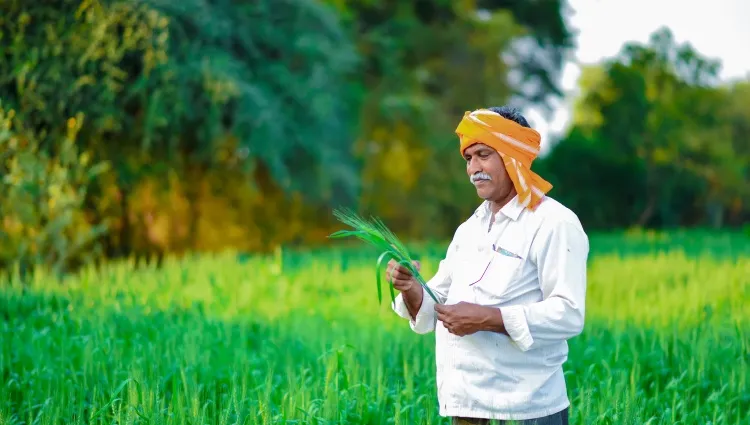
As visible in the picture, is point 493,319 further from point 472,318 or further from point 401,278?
point 401,278

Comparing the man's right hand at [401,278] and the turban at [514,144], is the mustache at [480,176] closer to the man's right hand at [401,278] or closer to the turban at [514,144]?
the turban at [514,144]

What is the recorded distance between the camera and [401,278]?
314cm

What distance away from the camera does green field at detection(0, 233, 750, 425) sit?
4344 millimetres

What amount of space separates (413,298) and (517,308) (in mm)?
455

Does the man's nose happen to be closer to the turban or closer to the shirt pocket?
the turban

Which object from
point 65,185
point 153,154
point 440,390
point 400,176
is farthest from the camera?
point 400,176

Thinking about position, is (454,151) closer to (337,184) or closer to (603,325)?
(337,184)

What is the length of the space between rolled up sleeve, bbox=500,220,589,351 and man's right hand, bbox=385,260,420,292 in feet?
1.26

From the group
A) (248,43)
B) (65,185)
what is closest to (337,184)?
(248,43)

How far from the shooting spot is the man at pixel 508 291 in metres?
2.90

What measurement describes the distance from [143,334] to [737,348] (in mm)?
4473

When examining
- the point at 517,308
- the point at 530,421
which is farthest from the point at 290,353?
the point at 517,308

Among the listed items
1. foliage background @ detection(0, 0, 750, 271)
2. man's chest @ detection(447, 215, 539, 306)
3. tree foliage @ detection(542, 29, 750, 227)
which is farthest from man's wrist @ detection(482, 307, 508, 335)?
tree foliage @ detection(542, 29, 750, 227)

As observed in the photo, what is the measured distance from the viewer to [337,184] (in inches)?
685
